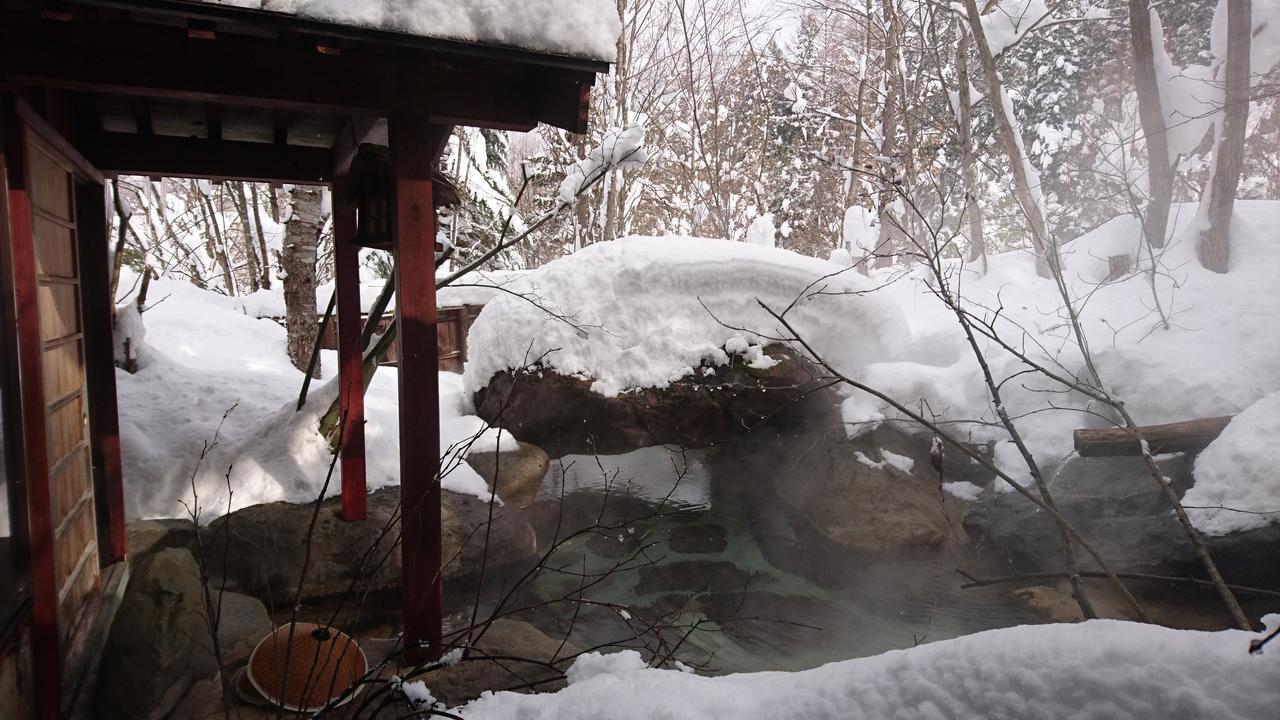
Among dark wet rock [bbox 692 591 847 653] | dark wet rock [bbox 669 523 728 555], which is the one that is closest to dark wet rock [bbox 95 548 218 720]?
dark wet rock [bbox 692 591 847 653]

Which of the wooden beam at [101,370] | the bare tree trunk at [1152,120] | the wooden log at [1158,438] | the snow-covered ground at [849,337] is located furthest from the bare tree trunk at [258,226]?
the bare tree trunk at [1152,120]

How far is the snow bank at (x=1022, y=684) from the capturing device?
0.88m

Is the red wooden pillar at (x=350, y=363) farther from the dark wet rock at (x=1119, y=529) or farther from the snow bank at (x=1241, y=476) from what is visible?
the snow bank at (x=1241, y=476)

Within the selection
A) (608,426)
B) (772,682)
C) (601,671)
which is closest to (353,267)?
→ (608,426)

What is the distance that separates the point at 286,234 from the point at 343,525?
394 cm

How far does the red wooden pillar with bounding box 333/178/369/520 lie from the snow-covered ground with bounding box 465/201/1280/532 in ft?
5.96

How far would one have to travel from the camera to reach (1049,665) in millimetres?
998

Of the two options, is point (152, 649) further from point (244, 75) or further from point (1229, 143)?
point (1229, 143)

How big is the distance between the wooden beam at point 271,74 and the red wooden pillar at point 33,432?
0.24 metres

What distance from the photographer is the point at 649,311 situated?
6898mm

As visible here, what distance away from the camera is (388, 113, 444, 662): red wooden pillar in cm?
305

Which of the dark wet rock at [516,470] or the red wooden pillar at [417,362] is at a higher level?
the red wooden pillar at [417,362]

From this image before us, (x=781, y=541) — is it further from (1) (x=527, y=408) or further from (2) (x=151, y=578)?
(2) (x=151, y=578)

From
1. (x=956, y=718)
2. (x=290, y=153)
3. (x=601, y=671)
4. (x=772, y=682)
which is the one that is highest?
(x=290, y=153)
